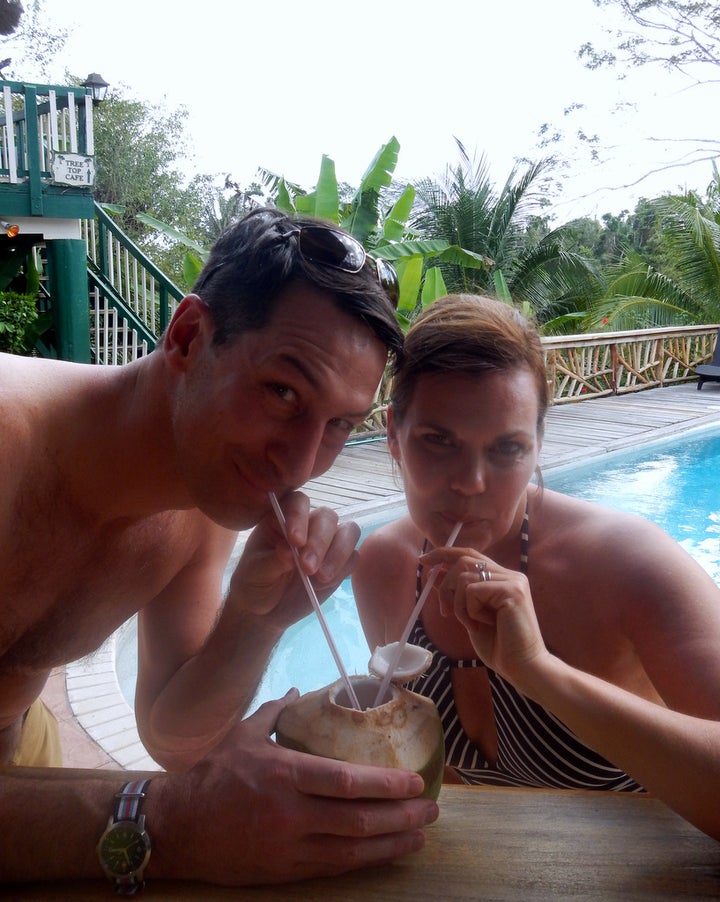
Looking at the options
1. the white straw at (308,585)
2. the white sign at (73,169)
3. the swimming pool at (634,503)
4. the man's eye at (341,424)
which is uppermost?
the white sign at (73,169)

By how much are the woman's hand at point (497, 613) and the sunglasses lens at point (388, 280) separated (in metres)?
0.46

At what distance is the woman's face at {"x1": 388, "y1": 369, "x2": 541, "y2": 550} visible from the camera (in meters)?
1.22

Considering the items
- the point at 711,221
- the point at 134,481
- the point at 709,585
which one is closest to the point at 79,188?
the point at 134,481

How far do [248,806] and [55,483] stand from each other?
2.22ft

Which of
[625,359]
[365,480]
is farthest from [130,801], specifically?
[625,359]

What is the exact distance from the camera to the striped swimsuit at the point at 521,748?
4.10ft

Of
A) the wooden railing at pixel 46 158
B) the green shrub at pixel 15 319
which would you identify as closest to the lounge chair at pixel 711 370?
the wooden railing at pixel 46 158

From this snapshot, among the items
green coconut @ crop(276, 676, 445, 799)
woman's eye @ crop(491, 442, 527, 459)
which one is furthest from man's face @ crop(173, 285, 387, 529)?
green coconut @ crop(276, 676, 445, 799)

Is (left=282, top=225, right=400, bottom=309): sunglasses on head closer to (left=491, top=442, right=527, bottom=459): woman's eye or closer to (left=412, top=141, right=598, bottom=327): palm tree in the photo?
(left=491, top=442, right=527, bottom=459): woman's eye

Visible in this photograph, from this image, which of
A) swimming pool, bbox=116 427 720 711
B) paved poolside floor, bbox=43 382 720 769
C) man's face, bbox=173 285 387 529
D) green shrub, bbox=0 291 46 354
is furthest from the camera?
green shrub, bbox=0 291 46 354

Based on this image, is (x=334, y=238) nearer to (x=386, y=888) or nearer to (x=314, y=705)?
(x=314, y=705)

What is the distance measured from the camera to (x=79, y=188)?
6.90 metres

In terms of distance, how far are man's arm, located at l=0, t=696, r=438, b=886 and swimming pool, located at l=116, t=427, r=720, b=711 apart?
3447mm

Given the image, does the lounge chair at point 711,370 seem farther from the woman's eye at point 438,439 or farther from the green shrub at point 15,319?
the woman's eye at point 438,439
